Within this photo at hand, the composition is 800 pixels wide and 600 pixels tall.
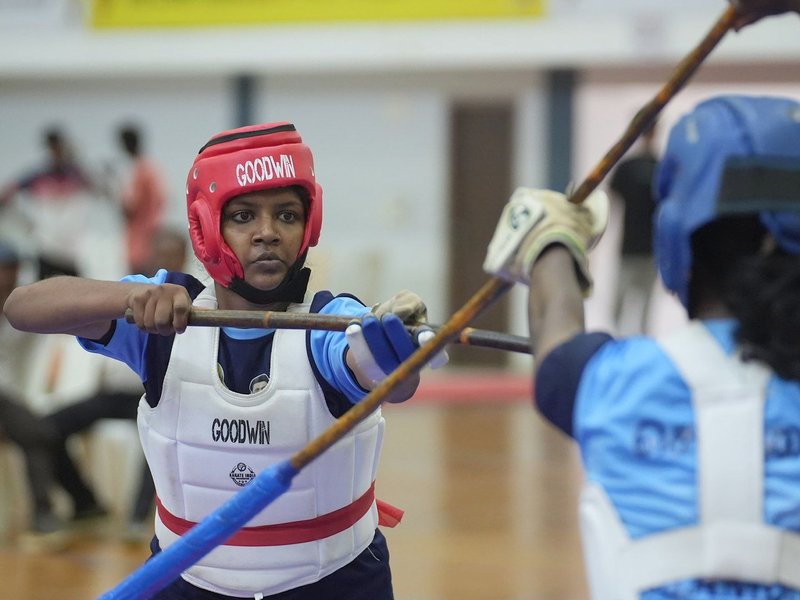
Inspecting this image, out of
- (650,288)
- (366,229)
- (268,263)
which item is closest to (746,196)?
(268,263)

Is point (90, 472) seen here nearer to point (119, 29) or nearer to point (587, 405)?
point (587, 405)

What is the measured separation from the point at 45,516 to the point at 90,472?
0.71 metres

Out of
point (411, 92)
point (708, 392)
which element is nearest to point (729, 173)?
point (708, 392)

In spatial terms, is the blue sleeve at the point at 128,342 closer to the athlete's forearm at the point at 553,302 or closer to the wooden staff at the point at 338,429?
the wooden staff at the point at 338,429

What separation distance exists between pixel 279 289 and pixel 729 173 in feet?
3.73

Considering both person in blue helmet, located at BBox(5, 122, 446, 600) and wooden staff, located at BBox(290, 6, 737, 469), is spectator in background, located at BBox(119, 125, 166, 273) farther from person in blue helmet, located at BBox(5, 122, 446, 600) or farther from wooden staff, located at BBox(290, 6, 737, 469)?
wooden staff, located at BBox(290, 6, 737, 469)

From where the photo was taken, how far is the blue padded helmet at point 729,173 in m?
1.41

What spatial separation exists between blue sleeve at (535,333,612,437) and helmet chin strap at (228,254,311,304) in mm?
931

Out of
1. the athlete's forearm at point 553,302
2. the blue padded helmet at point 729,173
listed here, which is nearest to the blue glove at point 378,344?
the athlete's forearm at point 553,302

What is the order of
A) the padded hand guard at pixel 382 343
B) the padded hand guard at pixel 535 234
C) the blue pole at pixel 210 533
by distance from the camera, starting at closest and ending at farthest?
the padded hand guard at pixel 535 234, the blue pole at pixel 210 533, the padded hand guard at pixel 382 343

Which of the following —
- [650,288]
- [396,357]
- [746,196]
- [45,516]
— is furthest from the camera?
[650,288]

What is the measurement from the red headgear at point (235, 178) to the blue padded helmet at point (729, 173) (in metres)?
1.02

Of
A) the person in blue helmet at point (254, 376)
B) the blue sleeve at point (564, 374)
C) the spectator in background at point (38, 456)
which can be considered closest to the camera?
the blue sleeve at point (564, 374)

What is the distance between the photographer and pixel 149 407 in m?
2.34
